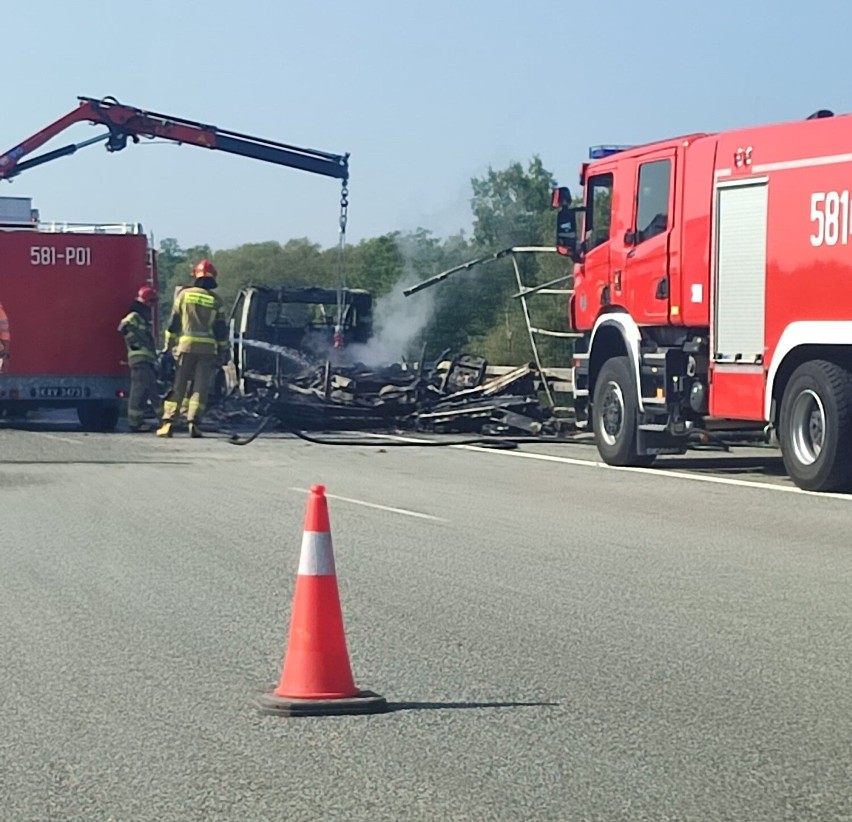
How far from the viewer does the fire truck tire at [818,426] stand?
578 inches

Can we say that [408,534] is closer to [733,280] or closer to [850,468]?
[850,468]

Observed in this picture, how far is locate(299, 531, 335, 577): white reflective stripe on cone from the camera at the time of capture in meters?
6.84

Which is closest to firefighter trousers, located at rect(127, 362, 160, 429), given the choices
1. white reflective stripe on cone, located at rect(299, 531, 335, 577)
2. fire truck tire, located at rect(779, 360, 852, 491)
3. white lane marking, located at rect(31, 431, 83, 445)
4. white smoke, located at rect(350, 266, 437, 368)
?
white lane marking, located at rect(31, 431, 83, 445)

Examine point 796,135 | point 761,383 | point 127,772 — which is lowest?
point 127,772

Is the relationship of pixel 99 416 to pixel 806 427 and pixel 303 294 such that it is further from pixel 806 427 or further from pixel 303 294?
pixel 806 427

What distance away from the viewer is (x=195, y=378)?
2230 centimetres

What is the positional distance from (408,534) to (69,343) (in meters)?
13.4

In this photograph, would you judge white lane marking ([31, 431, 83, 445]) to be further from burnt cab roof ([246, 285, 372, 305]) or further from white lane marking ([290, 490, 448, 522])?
white lane marking ([290, 490, 448, 522])

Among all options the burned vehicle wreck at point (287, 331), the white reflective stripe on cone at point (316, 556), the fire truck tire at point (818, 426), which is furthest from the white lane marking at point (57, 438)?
the white reflective stripe on cone at point (316, 556)

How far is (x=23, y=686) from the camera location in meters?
7.17

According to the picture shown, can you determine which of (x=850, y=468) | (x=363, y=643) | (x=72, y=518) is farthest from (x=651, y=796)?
(x=850, y=468)

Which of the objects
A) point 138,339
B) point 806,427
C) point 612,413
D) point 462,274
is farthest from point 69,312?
point 462,274

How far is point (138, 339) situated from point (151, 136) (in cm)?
686

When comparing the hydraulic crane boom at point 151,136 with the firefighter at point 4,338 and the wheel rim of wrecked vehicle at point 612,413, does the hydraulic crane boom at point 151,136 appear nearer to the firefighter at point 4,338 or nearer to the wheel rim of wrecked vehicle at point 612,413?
the firefighter at point 4,338
